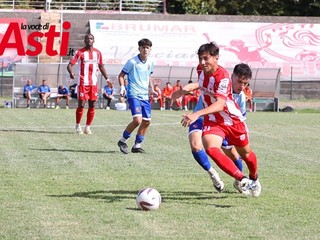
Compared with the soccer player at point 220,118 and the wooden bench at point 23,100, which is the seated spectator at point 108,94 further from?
the soccer player at point 220,118

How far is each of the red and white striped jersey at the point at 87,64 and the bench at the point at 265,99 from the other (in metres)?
18.0

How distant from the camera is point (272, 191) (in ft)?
32.7

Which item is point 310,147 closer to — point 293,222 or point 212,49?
point 212,49

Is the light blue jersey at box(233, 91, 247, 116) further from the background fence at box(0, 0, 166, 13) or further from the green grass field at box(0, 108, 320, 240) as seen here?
the background fence at box(0, 0, 166, 13)

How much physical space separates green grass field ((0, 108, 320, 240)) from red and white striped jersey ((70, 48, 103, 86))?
1.46m

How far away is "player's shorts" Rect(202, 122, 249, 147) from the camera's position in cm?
916

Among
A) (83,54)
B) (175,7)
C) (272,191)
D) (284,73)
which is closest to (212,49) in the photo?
(272,191)

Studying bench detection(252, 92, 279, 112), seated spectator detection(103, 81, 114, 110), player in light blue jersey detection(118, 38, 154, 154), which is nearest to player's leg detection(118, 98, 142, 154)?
player in light blue jersey detection(118, 38, 154, 154)

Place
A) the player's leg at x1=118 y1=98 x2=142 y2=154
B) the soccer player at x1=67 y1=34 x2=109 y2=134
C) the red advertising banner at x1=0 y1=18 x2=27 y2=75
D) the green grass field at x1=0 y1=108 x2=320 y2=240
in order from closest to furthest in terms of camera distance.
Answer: the green grass field at x1=0 y1=108 x2=320 y2=240 < the player's leg at x1=118 y1=98 x2=142 y2=154 < the soccer player at x1=67 y1=34 x2=109 y2=134 < the red advertising banner at x1=0 y1=18 x2=27 y2=75

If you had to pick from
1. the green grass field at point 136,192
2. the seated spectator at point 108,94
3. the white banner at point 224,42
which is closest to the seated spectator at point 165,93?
the seated spectator at point 108,94

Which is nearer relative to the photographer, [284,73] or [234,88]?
[234,88]

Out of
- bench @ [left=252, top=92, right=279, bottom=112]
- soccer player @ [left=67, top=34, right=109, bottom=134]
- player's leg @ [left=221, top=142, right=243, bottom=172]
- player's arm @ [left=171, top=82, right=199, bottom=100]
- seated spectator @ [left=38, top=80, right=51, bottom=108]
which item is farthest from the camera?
bench @ [left=252, top=92, right=279, bottom=112]

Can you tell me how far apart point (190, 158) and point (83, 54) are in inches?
216

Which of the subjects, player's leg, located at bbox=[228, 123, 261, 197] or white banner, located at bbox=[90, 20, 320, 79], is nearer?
player's leg, located at bbox=[228, 123, 261, 197]
